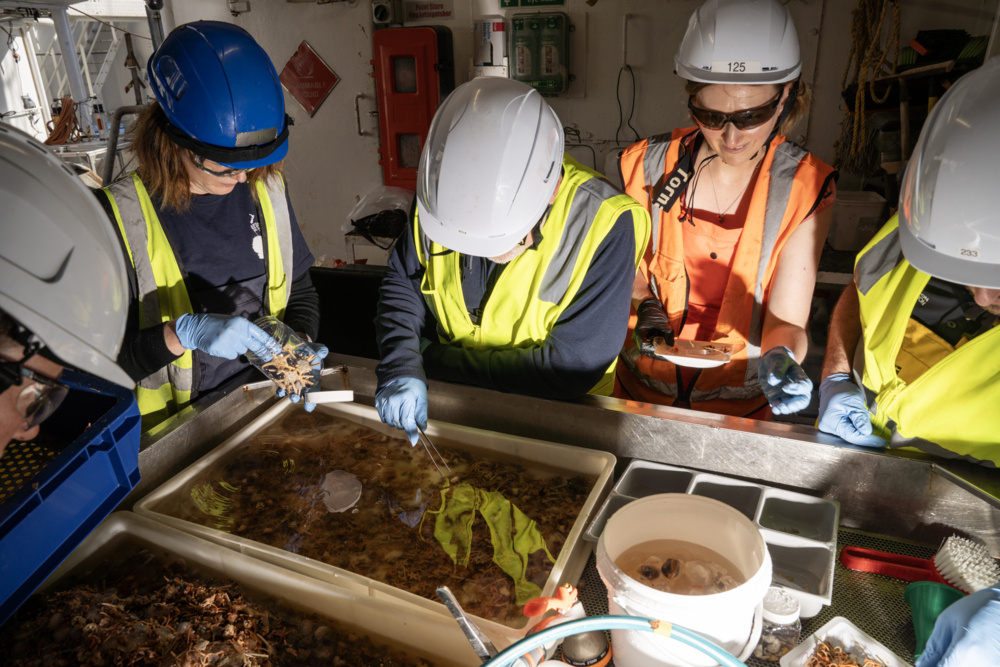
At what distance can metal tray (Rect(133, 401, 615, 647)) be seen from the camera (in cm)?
128

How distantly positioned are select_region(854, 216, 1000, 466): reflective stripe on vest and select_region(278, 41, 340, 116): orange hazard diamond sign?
440 cm

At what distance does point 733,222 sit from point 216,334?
1.74m

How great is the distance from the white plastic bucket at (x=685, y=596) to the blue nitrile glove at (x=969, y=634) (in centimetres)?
31

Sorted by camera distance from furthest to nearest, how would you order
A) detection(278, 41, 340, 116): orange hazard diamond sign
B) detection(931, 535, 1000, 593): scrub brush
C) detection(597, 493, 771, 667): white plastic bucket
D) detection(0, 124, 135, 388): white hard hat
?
detection(278, 41, 340, 116): orange hazard diamond sign
detection(931, 535, 1000, 593): scrub brush
detection(597, 493, 771, 667): white plastic bucket
detection(0, 124, 135, 388): white hard hat

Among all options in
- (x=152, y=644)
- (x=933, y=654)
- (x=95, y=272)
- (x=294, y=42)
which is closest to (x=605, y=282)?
(x=933, y=654)

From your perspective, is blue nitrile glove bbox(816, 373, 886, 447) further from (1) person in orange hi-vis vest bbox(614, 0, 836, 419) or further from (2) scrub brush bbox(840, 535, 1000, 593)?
(2) scrub brush bbox(840, 535, 1000, 593)

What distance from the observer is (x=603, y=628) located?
33.4 inches

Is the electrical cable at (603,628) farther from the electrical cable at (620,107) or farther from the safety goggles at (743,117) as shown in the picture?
the electrical cable at (620,107)

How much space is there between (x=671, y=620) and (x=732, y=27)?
1758 millimetres

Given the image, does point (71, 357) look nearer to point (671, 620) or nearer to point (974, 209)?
point (671, 620)

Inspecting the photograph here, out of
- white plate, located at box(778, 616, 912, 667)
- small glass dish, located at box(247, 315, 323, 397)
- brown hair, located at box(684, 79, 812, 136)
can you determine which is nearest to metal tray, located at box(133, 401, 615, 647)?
small glass dish, located at box(247, 315, 323, 397)

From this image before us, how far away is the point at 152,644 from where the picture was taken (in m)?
1.25

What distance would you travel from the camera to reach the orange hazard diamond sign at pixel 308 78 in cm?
487

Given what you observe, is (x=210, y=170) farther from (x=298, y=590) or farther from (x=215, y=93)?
(x=298, y=590)
